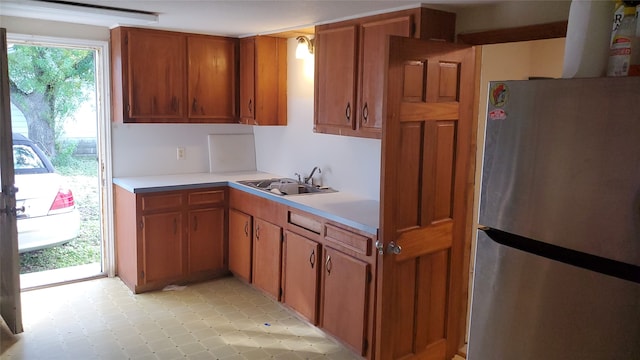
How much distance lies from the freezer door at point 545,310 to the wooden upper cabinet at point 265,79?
3.02 metres

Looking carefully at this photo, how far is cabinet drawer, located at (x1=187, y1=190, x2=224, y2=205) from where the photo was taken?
4.15 metres

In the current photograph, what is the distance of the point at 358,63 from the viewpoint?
3.19 m

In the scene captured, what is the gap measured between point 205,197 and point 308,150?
944mm

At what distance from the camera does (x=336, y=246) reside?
3.10m

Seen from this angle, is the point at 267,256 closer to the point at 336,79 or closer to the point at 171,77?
the point at 336,79

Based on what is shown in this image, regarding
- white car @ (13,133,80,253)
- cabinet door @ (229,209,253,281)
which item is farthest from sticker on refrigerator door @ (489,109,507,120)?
white car @ (13,133,80,253)

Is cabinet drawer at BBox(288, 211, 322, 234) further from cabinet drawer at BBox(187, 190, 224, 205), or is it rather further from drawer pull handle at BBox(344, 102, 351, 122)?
cabinet drawer at BBox(187, 190, 224, 205)

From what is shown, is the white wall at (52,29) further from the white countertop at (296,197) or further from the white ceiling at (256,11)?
the white countertop at (296,197)

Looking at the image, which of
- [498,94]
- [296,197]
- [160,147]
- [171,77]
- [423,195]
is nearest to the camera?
[498,94]

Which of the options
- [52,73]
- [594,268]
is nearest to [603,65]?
[594,268]

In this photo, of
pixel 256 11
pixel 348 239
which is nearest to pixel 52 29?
pixel 256 11

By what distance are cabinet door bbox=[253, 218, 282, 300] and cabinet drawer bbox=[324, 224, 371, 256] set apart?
631 millimetres

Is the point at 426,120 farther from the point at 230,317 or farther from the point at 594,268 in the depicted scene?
the point at 230,317

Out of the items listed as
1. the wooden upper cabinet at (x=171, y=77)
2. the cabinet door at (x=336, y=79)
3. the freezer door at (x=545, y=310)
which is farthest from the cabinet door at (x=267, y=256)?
the freezer door at (x=545, y=310)
